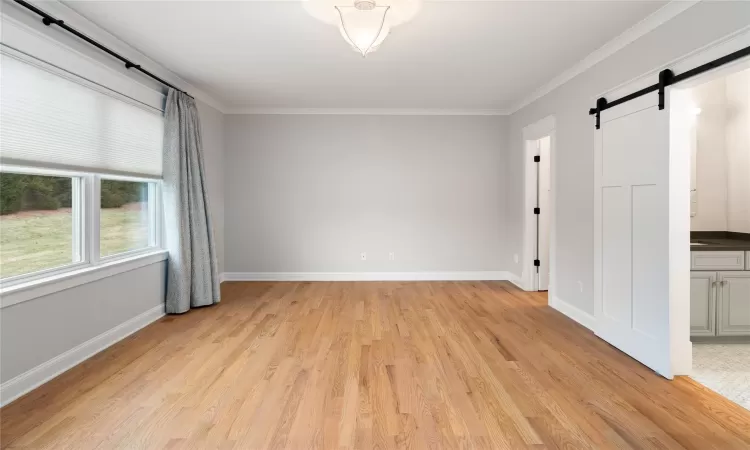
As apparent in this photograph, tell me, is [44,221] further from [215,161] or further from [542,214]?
[542,214]

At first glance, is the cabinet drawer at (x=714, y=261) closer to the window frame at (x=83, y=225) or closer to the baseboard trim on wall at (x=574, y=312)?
the baseboard trim on wall at (x=574, y=312)

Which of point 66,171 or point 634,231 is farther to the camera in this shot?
point 634,231

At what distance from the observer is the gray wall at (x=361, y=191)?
6164mm

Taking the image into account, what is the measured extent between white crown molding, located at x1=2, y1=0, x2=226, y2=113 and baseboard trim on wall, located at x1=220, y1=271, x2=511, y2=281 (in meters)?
2.81

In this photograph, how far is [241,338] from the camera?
362cm

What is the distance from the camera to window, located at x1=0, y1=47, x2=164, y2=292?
2561mm

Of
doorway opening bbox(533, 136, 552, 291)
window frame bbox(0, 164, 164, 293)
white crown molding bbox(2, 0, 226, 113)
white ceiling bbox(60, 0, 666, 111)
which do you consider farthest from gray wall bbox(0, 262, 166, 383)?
doorway opening bbox(533, 136, 552, 291)

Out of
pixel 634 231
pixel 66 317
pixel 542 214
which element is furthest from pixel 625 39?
pixel 66 317

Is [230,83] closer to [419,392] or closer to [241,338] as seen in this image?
[241,338]

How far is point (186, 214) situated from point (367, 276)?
2.82 meters

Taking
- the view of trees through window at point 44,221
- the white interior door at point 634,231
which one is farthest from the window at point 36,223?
the white interior door at point 634,231

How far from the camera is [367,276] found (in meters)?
6.24

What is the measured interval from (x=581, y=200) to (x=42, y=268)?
4.63 meters

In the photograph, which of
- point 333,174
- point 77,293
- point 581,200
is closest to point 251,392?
point 77,293
